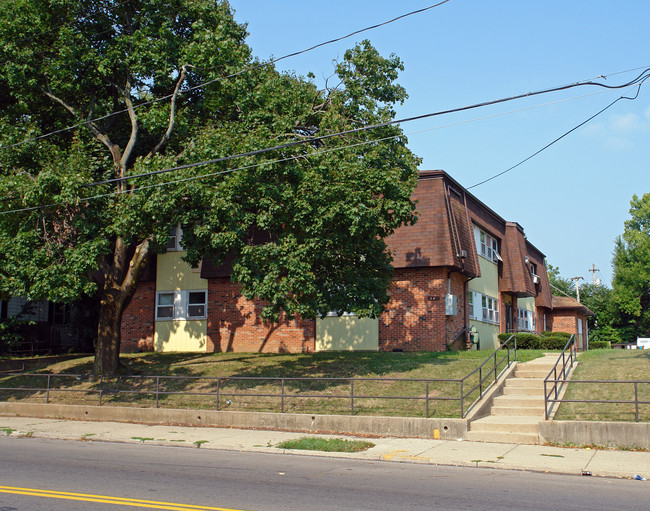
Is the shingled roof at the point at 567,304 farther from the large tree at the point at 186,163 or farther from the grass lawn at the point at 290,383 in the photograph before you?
the large tree at the point at 186,163

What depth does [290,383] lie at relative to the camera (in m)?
19.1

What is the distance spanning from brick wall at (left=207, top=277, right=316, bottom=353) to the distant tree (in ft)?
150

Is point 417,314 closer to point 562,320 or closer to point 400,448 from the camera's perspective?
point 400,448

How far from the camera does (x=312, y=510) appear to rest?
7816 millimetres

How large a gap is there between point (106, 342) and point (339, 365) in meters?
7.90

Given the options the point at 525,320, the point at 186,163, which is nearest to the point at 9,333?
the point at 186,163

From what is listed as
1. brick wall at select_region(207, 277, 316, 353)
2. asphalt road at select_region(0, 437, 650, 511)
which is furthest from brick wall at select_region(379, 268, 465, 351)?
asphalt road at select_region(0, 437, 650, 511)

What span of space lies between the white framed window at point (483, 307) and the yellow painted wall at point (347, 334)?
5.45 metres

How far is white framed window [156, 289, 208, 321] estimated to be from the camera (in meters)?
29.2

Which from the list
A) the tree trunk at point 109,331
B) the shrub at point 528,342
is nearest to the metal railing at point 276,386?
the tree trunk at point 109,331

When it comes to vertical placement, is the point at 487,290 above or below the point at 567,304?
above

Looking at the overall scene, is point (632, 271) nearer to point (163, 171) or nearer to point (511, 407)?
point (511, 407)

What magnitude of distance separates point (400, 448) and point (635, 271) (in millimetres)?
56743

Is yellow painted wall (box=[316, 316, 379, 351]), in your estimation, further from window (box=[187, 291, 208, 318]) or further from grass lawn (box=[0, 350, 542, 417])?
window (box=[187, 291, 208, 318])
